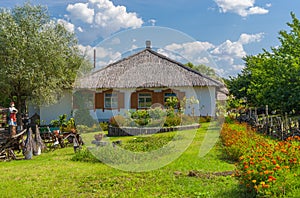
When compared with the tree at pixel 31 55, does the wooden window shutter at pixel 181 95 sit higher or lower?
lower

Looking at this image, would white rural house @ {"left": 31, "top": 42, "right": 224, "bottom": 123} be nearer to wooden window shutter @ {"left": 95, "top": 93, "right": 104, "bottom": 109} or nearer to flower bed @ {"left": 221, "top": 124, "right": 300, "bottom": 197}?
wooden window shutter @ {"left": 95, "top": 93, "right": 104, "bottom": 109}

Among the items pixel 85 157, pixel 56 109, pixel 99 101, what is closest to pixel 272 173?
pixel 85 157

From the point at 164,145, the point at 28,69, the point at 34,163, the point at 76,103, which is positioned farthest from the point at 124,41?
the point at 76,103

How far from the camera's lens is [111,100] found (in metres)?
19.5

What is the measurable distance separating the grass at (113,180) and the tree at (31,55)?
8790mm

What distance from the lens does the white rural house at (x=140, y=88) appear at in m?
18.6

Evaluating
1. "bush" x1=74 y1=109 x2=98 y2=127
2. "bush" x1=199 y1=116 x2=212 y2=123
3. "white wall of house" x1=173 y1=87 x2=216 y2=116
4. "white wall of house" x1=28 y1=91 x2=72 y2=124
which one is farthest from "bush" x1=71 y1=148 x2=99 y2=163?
"white wall of house" x1=28 y1=91 x2=72 y2=124

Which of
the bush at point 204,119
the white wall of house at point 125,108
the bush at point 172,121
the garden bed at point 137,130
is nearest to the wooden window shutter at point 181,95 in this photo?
the white wall of house at point 125,108

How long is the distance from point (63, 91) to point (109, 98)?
305 cm

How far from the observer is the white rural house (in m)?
18.6

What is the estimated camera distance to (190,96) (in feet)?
61.3

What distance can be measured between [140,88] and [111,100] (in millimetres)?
2141

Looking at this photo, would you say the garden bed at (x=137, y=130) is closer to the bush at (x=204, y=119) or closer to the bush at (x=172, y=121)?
the bush at (x=172, y=121)

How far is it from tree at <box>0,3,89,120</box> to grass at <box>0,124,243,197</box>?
8790mm
